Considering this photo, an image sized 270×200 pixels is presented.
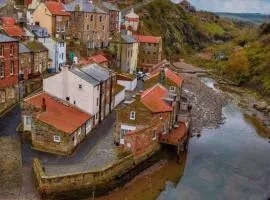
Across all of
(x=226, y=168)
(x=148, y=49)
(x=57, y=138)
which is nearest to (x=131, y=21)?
(x=148, y=49)

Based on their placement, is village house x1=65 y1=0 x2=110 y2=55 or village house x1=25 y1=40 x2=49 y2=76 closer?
village house x1=25 y1=40 x2=49 y2=76

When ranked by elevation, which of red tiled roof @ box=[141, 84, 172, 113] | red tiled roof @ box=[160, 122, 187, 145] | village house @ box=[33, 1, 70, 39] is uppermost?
village house @ box=[33, 1, 70, 39]

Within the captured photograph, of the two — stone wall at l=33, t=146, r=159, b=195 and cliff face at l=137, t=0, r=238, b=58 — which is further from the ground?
cliff face at l=137, t=0, r=238, b=58

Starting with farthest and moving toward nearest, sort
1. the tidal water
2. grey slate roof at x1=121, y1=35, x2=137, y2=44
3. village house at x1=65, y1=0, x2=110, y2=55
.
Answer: grey slate roof at x1=121, y1=35, x2=137, y2=44
village house at x1=65, y1=0, x2=110, y2=55
the tidal water

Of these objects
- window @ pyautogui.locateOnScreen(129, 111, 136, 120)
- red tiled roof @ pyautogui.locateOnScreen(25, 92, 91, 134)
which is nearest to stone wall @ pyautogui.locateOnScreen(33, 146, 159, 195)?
red tiled roof @ pyautogui.locateOnScreen(25, 92, 91, 134)

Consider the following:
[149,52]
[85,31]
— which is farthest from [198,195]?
[149,52]

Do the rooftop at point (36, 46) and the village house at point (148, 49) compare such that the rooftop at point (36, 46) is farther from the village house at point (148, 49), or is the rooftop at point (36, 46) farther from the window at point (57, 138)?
the village house at point (148, 49)

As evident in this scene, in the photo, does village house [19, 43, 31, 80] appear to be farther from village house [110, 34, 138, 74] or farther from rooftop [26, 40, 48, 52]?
village house [110, 34, 138, 74]

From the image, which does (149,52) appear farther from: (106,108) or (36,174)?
(36,174)
